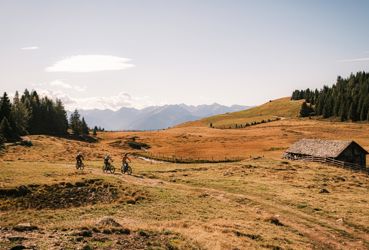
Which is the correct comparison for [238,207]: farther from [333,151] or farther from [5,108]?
[5,108]

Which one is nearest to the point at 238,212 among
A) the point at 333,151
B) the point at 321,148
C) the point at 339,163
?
the point at 339,163

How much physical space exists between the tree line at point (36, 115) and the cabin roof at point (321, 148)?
214ft

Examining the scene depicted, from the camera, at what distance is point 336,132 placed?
133250mm

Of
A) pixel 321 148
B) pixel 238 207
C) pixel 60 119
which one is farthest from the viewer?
→ pixel 60 119

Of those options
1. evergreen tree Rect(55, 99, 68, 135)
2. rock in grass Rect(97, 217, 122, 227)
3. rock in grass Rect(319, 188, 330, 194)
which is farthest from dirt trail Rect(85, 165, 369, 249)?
evergreen tree Rect(55, 99, 68, 135)

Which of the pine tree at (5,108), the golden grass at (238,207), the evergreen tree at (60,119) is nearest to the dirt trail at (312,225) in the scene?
the golden grass at (238,207)

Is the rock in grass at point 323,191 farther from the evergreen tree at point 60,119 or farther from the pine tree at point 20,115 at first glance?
the evergreen tree at point 60,119

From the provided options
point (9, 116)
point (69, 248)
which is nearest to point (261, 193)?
point (69, 248)

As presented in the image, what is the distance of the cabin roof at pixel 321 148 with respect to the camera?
6675 cm

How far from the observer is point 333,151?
66.9 meters

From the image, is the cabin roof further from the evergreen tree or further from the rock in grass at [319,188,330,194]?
the evergreen tree

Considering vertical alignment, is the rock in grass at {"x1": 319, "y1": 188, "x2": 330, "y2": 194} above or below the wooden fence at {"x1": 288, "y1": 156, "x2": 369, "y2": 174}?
below

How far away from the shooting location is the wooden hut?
218 feet

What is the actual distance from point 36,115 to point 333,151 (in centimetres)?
8874
